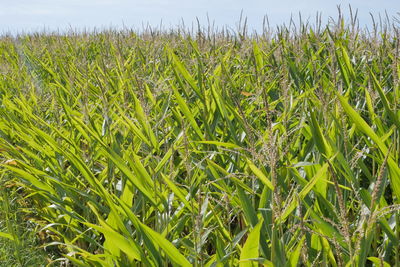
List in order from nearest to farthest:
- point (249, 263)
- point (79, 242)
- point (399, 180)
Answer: point (249, 263) → point (399, 180) → point (79, 242)

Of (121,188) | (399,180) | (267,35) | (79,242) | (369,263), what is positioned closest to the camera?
(399,180)

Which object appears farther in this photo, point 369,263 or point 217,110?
point 217,110

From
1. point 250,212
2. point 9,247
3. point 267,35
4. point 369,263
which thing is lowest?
→ point 9,247

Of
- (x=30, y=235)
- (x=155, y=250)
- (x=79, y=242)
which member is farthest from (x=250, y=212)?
(x=30, y=235)

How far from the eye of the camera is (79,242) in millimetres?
1827

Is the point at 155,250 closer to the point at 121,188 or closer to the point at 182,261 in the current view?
the point at 182,261

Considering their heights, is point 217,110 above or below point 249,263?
above

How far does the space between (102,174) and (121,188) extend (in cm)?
14

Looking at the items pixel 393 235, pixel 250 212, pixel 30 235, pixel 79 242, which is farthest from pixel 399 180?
pixel 30 235

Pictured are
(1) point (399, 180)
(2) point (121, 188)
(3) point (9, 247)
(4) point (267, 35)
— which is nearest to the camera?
(1) point (399, 180)

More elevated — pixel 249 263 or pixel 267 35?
pixel 267 35

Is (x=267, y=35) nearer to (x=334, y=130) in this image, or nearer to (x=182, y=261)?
(x=334, y=130)

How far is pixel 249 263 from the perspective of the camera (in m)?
1.06

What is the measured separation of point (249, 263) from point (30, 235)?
4.04 ft
